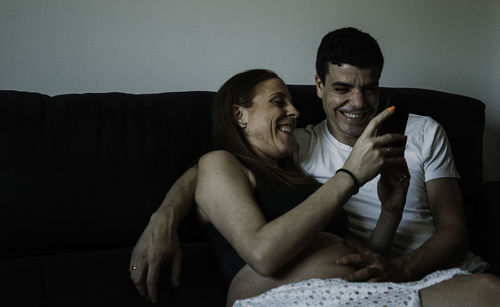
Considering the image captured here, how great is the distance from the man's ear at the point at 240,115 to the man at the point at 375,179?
0.20m

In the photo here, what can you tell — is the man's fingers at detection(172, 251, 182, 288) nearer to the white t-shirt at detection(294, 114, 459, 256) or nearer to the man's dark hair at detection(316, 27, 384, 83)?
the white t-shirt at detection(294, 114, 459, 256)

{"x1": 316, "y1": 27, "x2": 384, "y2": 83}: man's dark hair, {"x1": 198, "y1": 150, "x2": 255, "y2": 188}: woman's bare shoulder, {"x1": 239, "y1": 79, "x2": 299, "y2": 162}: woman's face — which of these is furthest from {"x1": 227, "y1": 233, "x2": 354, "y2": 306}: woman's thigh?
{"x1": 316, "y1": 27, "x2": 384, "y2": 83}: man's dark hair

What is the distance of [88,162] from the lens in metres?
1.47

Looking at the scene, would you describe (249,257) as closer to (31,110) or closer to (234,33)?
(31,110)

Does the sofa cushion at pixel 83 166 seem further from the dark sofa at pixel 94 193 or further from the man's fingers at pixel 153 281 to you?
the man's fingers at pixel 153 281

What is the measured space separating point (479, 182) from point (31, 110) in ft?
5.30

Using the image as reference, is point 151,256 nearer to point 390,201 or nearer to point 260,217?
point 260,217

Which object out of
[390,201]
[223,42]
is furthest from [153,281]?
[223,42]

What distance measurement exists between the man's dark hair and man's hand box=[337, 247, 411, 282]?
597 millimetres

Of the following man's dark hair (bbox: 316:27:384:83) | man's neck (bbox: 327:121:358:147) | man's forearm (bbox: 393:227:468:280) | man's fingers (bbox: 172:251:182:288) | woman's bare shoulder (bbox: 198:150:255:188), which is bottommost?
man's fingers (bbox: 172:251:182:288)

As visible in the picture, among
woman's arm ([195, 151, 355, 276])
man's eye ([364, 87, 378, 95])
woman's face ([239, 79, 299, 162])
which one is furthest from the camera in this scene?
man's eye ([364, 87, 378, 95])

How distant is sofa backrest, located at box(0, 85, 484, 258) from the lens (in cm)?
141

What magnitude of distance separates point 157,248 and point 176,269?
10 cm

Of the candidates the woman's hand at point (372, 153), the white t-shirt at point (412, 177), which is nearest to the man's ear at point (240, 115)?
the white t-shirt at point (412, 177)
